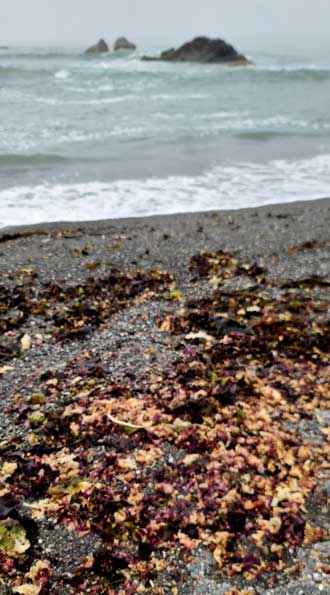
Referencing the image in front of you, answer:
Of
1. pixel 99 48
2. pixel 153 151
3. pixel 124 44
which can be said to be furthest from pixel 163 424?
pixel 124 44

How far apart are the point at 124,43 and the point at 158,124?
78.9 m

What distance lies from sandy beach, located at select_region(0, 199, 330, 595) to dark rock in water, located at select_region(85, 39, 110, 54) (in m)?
88.3

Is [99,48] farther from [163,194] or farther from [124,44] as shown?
[163,194]

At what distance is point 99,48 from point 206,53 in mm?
31028

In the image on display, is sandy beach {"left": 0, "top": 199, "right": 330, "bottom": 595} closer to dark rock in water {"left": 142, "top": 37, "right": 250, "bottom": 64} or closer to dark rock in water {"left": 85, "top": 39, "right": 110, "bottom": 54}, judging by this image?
dark rock in water {"left": 142, "top": 37, "right": 250, "bottom": 64}

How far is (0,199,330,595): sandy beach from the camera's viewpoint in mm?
3518

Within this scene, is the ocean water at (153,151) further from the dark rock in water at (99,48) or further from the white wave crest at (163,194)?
the dark rock in water at (99,48)

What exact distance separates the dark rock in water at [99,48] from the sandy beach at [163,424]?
88257 mm

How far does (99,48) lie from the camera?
288 ft

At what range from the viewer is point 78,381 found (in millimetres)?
5266

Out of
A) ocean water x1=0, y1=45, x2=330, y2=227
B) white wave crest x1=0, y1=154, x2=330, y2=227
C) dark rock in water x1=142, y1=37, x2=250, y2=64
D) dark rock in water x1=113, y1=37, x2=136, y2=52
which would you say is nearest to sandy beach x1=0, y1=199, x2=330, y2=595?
white wave crest x1=0, y1=154, x2=330, y2=227

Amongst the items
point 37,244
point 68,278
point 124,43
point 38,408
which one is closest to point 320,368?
point 38,408

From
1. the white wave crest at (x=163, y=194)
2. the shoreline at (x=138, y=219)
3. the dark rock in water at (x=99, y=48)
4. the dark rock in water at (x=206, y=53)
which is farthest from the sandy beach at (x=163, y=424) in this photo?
the dark rock in water at (x=99, y=48)

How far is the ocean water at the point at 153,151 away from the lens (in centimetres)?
1263
